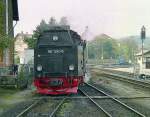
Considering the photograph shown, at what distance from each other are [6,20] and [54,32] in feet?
31.5

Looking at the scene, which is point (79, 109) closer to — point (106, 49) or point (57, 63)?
point (57, 63)

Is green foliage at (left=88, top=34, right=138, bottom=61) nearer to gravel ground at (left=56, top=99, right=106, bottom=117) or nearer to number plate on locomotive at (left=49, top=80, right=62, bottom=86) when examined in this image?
number plate on locomotive at (left=49, top=80, right=62, bottom=86)

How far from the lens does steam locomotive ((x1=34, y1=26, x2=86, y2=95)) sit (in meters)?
19.8

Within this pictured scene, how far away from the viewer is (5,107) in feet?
51.8

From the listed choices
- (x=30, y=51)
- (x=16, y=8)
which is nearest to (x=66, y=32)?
(x=16, y=8)

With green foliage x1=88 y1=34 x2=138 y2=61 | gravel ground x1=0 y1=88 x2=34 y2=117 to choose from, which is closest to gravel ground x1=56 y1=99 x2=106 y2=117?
gravel ground x1=0 y1=88 x2=34 y2=117

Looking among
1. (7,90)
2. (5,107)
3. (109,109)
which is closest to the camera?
(109,109)

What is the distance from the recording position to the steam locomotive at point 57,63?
778 inches

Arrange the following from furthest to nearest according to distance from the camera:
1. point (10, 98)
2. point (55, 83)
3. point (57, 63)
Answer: point (57, 63), point (55, 83), point (10, 98)

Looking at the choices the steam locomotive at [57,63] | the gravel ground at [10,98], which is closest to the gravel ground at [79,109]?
the gravel ground at [10,98]

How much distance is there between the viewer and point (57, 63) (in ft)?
66.7

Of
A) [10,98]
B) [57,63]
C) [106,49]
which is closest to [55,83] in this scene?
[57,63]

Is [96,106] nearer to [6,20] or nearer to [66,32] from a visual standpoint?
[66,32]

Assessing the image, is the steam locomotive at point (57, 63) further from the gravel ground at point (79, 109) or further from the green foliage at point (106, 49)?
the green foliage at point (106, 49)
